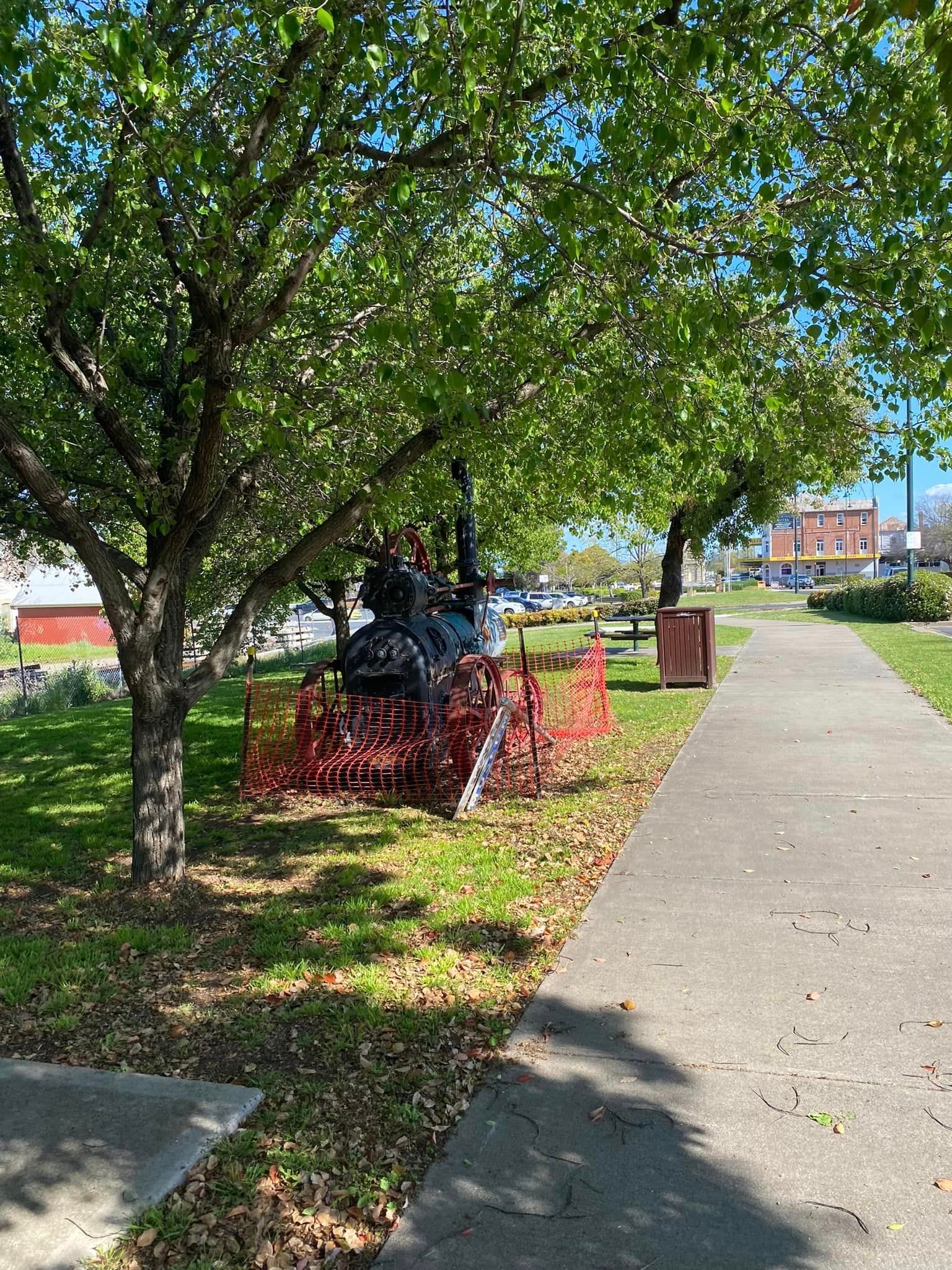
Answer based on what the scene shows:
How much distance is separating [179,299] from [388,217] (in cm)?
283

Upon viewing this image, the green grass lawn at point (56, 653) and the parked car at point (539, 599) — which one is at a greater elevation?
the parked car at point (539, 599)

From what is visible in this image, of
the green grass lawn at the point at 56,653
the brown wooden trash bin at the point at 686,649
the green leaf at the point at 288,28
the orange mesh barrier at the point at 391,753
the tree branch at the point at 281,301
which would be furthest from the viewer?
the green grass lawn at the point at 56,653

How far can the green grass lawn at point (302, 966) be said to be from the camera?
272 cm

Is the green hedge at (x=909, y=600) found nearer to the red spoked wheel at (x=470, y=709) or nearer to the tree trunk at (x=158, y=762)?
the red spoked wheel at (x=470, y=709)

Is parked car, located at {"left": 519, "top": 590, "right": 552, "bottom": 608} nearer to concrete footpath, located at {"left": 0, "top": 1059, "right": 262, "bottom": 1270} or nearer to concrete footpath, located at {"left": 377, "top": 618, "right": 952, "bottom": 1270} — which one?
concrete footpath, located at {"left": 377, "top": 618, "right": 952, "bottom": 1270}

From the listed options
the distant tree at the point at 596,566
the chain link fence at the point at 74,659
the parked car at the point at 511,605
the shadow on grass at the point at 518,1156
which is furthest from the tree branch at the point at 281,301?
the distant tree at the point at 596,566

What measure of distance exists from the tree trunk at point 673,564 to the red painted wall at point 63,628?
28.6 metres

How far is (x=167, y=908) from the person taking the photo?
511cm

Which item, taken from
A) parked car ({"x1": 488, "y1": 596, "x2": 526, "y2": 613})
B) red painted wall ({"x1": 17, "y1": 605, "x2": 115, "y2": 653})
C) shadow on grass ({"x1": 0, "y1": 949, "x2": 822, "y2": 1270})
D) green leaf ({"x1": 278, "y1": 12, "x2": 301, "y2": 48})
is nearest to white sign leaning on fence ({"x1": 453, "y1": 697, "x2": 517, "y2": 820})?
shadow on grass ({"x1": 0, "y1": 949, "x2": 822, "y2": 1270})

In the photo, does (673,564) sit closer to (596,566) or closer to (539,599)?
(539,599)

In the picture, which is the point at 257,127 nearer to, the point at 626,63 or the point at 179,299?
the point at 626,63

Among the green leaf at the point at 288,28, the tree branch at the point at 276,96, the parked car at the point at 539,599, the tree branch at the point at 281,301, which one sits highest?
Result: the tree branch at the point at 276,96

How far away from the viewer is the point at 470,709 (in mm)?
7883

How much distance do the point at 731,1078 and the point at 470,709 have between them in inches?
193
